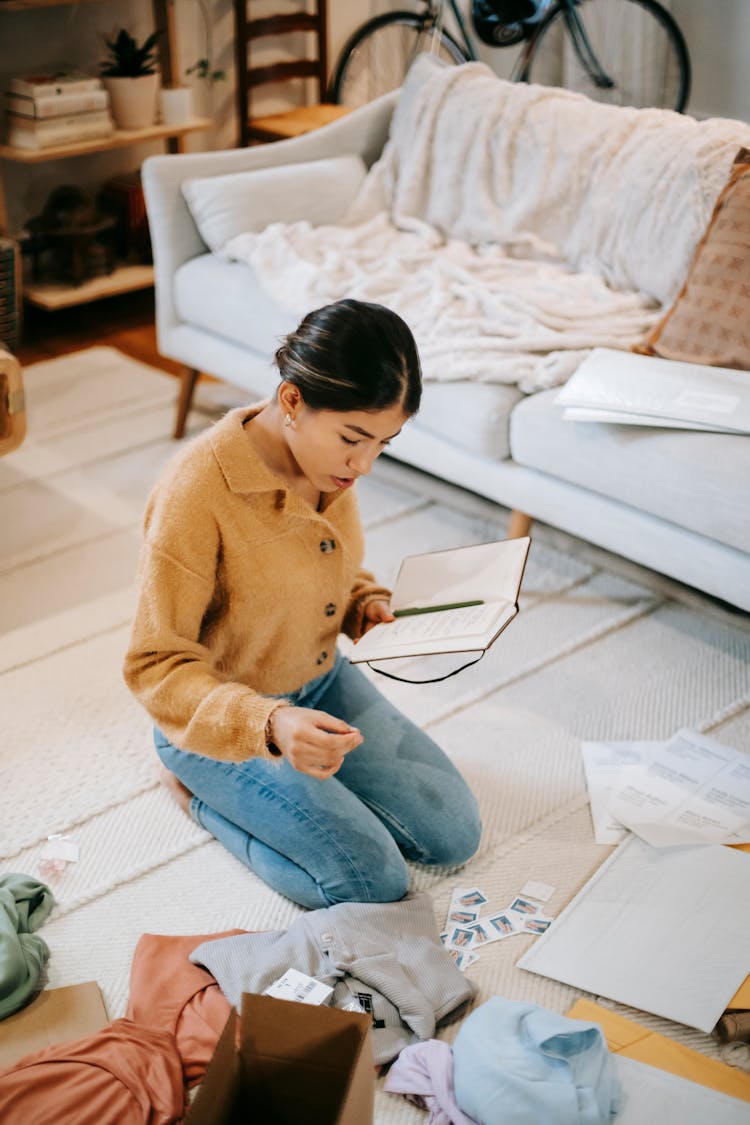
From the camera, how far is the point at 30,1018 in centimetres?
154

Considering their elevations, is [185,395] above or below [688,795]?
above

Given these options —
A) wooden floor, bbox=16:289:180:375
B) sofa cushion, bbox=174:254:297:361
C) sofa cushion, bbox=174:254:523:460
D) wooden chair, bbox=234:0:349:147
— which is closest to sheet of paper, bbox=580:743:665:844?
sofa cushion, bbox=174:254:523:460

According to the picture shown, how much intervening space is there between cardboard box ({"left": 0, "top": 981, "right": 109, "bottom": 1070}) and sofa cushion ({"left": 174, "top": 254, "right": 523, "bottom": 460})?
4.38 ft

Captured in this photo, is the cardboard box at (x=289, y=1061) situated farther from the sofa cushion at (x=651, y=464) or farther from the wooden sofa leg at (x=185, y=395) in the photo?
the wooden sofa leg at (x=185, y=395)

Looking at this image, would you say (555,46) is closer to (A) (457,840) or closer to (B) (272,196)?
(B) (272,196)

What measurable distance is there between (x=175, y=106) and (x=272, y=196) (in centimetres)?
120

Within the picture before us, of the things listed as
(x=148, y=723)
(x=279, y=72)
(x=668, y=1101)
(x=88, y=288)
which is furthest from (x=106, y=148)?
(x=668, y=1101)

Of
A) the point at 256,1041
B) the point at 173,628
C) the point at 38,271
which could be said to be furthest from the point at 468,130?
the point at 256,1041

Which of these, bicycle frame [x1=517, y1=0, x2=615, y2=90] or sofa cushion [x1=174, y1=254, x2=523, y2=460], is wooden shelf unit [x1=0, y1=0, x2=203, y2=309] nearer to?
sofa cushion [x1=174, y1=254, x2=523, y2=460]

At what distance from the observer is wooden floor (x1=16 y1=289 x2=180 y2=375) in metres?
3.73

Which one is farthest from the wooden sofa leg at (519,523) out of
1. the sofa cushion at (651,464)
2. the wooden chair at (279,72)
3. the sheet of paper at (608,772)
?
the wooden chair at (279,72)

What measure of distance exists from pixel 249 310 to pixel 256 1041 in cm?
197

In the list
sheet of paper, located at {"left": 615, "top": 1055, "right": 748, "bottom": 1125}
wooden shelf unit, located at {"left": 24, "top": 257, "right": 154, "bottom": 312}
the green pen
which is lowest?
sheet of paper, located at {"left": 615, "top": 1055, "right": 748, "bottom": 1125}

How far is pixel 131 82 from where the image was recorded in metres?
3.83
